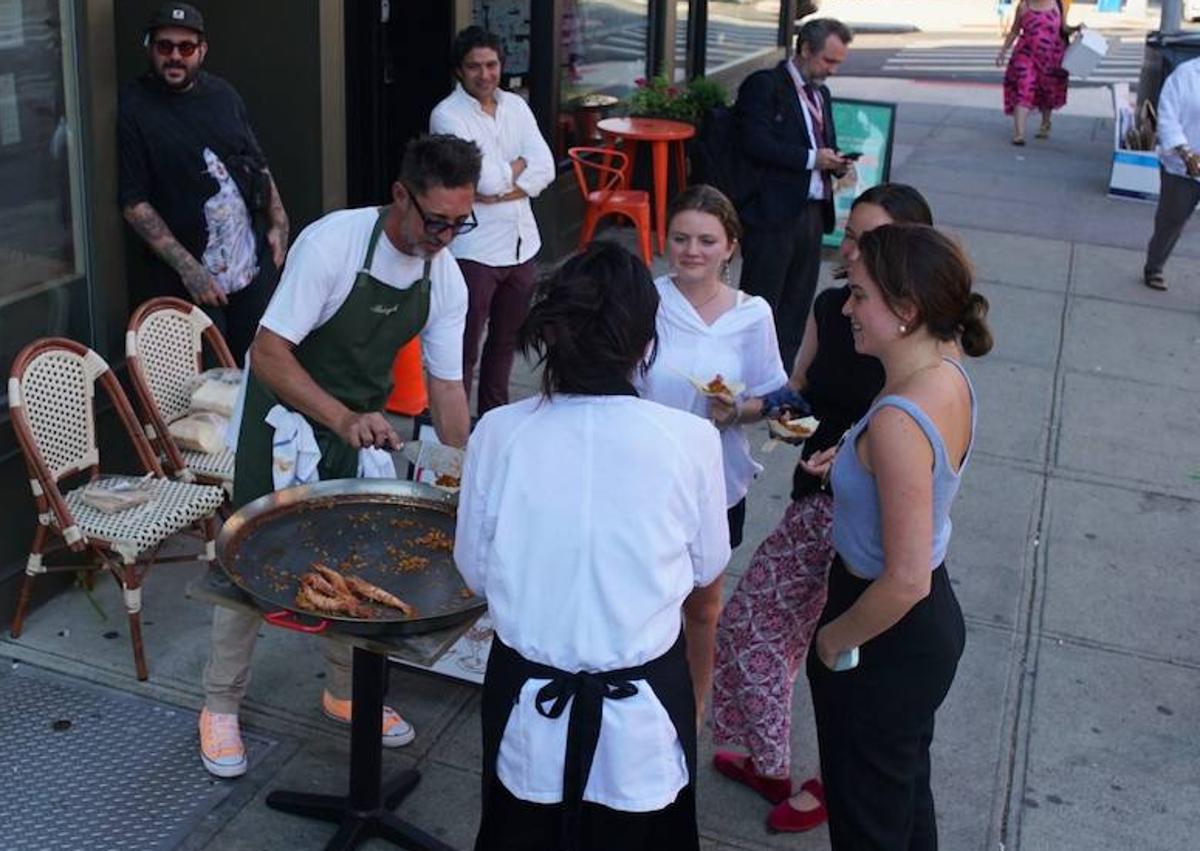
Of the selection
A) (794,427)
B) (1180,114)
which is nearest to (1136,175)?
(1180,114)

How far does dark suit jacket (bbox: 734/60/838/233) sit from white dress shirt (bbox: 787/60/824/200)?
2 cm

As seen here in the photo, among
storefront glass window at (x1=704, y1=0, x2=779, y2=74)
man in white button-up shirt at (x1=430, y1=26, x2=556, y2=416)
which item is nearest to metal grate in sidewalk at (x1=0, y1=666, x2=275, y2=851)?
man in white button-up shirt at (x1=430, y1=26, x2=556, y2=416)

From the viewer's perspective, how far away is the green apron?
4027mm

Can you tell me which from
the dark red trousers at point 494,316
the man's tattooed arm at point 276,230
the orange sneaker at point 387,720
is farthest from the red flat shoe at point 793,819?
the man's tattooed arm at point 276,230

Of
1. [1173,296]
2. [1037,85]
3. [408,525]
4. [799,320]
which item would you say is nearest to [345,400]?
[408,525]

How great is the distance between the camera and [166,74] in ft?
18.4

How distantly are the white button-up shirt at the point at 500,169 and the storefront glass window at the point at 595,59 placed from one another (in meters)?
3.24

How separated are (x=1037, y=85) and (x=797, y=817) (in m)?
12.8

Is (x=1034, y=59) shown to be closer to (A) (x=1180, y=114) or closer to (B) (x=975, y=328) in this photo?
(A) (x=1180, y=114)

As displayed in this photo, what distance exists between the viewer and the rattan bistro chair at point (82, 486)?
4762 mm

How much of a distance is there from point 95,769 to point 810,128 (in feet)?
15.1

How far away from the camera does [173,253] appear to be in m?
5.65

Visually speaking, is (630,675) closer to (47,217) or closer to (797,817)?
(797,817)

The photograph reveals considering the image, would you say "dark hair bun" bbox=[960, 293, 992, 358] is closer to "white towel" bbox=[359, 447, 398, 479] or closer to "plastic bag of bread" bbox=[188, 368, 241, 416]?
"white towel" bbox=[359, 447, 398, 479]
